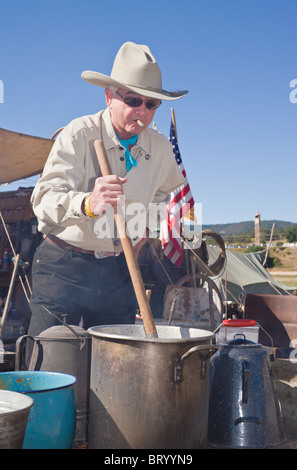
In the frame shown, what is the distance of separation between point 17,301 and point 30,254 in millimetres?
801

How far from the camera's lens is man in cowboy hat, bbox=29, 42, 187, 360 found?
7.86 feet

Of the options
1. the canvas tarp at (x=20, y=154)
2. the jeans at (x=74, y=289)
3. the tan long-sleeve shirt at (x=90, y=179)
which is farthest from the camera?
the canvas tarp at (x=20, y=154)

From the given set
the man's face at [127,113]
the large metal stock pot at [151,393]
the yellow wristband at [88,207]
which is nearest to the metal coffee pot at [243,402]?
the large metal stock pot at [151,393]

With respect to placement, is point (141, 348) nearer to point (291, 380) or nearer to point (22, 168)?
point (291, 380)

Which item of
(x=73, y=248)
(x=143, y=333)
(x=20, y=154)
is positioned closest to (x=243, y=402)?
(x=143, y=333)

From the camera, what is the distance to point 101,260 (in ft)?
8.58

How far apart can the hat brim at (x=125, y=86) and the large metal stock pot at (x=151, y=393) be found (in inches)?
51.4

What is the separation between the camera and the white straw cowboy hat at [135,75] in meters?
2.42

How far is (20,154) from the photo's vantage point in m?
6.84

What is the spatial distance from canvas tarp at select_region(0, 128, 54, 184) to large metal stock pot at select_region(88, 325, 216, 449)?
4992mm

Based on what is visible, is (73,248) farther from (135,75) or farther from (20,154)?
(20,154)

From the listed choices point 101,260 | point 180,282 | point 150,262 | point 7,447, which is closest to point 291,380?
point 101,260

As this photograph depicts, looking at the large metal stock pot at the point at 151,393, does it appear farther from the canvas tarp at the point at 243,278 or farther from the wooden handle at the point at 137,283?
the canvas tarp at the point at 243,278

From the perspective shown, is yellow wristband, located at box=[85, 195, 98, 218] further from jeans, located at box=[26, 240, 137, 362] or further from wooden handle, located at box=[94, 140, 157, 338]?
jeans, located at box=[26, 240, 137, 362]
